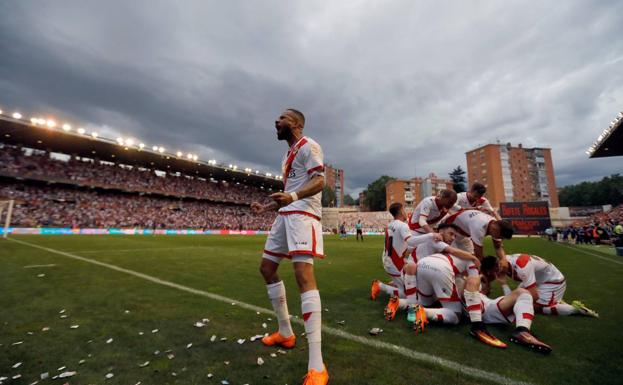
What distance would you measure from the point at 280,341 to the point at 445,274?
7.04ft

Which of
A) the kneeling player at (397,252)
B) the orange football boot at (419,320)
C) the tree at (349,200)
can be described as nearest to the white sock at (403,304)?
the kneeling player at (397,252)

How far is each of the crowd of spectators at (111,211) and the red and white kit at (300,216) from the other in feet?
123

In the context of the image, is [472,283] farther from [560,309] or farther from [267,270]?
[267,270]

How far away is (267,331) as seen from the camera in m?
3.12

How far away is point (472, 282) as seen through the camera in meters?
3.29

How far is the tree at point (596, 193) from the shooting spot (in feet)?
248

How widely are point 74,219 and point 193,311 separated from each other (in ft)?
127

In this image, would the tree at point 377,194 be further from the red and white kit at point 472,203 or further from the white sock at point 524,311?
the white sock at point 524,311

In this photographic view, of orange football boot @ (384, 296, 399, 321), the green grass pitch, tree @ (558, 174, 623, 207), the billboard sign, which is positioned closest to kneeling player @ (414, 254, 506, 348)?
the green grass pitch

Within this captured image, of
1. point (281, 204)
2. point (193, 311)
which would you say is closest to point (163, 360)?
point (193, 311)

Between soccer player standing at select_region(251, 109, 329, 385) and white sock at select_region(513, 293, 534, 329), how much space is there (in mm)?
2349

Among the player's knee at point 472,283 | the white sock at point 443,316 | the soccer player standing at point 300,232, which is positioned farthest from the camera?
the white sock at point 443,316

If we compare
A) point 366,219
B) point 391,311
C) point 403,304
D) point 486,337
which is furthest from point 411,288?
point 366,219

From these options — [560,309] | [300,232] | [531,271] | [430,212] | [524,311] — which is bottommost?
[560,309]
